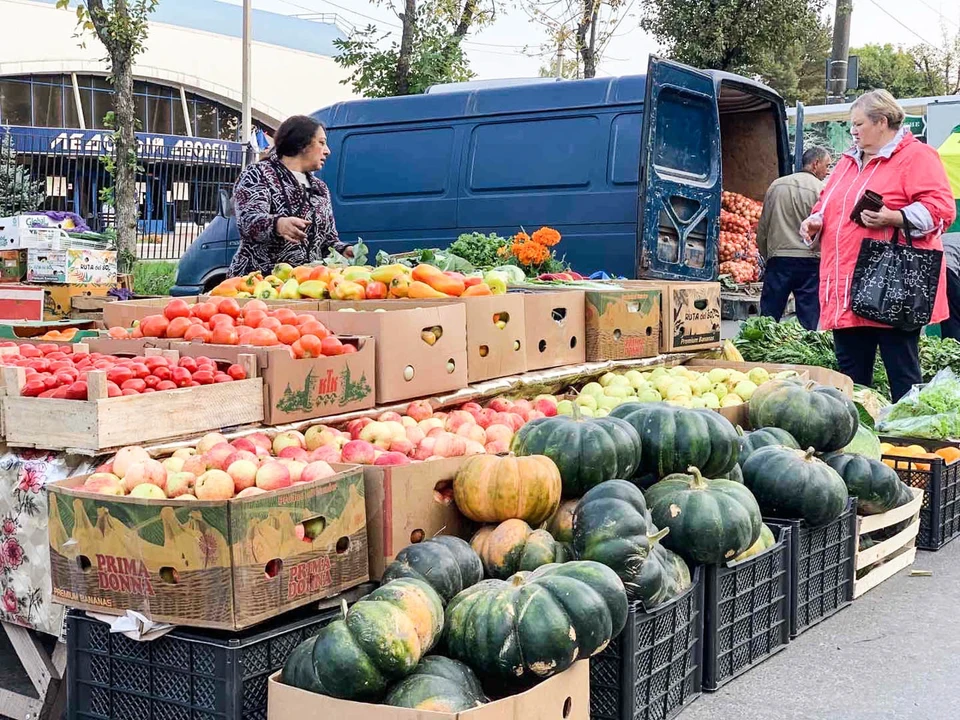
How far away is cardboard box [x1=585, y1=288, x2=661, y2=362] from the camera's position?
610cm

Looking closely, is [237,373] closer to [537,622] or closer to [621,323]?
[537,622]

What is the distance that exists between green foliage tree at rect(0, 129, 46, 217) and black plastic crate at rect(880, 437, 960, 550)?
1859 cm

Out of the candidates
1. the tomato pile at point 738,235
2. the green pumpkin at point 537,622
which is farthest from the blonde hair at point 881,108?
the tomato pile at point 738,235

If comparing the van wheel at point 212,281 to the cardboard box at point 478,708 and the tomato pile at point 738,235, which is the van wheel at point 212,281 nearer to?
the tomato pile at point 738,235

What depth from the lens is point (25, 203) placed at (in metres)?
21.5

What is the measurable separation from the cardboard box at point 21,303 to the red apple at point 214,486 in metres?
4.53

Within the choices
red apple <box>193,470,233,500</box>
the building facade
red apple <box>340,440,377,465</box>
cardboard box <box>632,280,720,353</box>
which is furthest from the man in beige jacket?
the building facade

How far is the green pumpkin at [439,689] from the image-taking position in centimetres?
279

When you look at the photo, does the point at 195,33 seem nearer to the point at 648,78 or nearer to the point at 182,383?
the point at 648,78

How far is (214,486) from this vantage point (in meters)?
3.24

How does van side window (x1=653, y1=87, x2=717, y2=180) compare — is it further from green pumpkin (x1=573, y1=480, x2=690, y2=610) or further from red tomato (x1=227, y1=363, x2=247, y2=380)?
green pumpkin (x1=573, y1=480, x2=690, y2=610)

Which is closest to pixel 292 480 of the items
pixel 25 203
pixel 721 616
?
pixel 721 616

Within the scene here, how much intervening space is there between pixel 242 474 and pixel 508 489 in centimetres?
86

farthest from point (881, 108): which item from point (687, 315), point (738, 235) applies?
point (738, 235)
